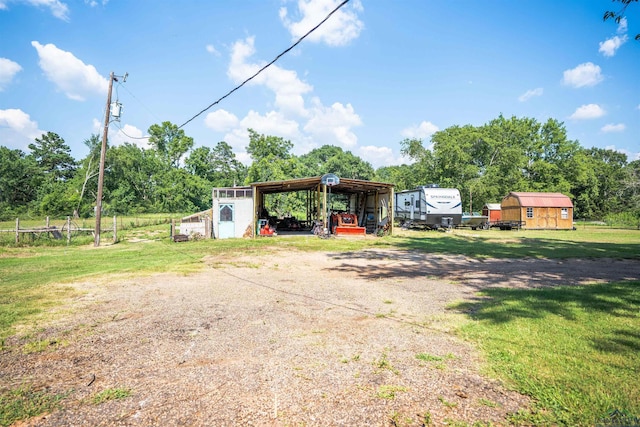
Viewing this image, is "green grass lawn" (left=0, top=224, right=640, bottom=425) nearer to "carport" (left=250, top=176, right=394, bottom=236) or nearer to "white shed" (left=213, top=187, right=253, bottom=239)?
"white shed" (left=213, top=187, right=253, bottom=239)

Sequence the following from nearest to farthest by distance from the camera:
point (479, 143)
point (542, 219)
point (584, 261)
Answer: point (584, 261), point (542, 219), point (479, 143)

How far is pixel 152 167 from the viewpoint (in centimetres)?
5319

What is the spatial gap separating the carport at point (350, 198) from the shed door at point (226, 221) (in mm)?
1370

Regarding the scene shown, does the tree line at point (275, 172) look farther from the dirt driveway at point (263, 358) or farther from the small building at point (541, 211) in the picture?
the dirt driveway at point (263, 358)

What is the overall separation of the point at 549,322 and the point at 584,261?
8134 millimetres

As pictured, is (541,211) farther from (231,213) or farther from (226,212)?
(226,212)

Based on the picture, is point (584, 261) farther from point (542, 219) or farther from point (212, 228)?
point (542, 219)

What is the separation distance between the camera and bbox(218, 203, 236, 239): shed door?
62.7 ft

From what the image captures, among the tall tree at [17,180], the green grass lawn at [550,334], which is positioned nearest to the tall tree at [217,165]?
the tall tree at [17,180]

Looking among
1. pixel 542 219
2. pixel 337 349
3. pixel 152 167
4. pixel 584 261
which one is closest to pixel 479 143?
pixel 542 219

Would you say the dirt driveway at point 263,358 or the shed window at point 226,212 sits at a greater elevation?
the shed window at point 226,212

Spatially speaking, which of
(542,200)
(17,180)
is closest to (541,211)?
(542,200)

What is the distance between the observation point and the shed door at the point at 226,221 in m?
19.1

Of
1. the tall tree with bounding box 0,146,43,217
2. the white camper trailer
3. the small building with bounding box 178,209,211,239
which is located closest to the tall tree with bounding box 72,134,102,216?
the tall tree with bounding box 0,146,43,217
